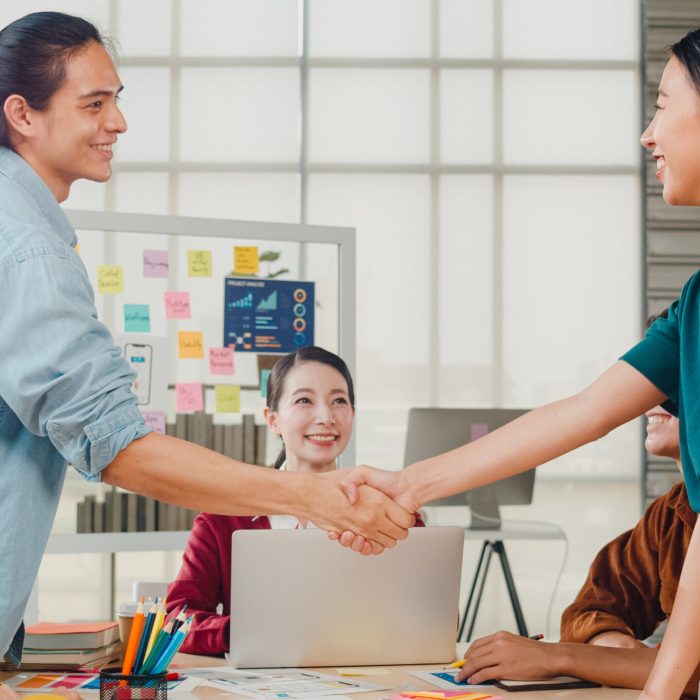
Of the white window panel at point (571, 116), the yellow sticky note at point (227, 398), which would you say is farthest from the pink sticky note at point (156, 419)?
the white window panel at point (571, 116)

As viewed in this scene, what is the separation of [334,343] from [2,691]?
102 inches

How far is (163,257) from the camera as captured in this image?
3.57m

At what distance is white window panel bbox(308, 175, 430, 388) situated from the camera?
542 cm

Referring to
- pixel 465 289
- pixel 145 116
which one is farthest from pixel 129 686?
pixel 145 116

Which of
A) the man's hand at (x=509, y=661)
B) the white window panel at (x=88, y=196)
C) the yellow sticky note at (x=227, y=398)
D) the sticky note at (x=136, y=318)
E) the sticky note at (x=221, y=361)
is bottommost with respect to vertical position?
the man's hand at (x=509, y=661)

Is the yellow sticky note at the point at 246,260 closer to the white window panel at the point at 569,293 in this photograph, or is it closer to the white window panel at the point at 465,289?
the white window panel at the point at 465,289

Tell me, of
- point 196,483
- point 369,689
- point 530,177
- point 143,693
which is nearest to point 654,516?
point 369,689

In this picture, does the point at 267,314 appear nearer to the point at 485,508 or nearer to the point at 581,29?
the point at 485,508

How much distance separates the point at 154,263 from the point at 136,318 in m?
0.20

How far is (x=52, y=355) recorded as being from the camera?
126 cm

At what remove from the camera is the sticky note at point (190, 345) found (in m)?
3.58

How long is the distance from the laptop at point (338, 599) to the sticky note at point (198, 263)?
2.05m

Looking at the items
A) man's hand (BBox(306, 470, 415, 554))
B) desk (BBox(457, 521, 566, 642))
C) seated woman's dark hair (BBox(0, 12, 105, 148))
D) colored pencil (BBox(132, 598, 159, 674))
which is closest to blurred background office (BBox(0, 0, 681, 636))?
desk (BBox(457, 521, 566, 642))

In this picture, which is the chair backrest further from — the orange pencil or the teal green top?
the teal green top
